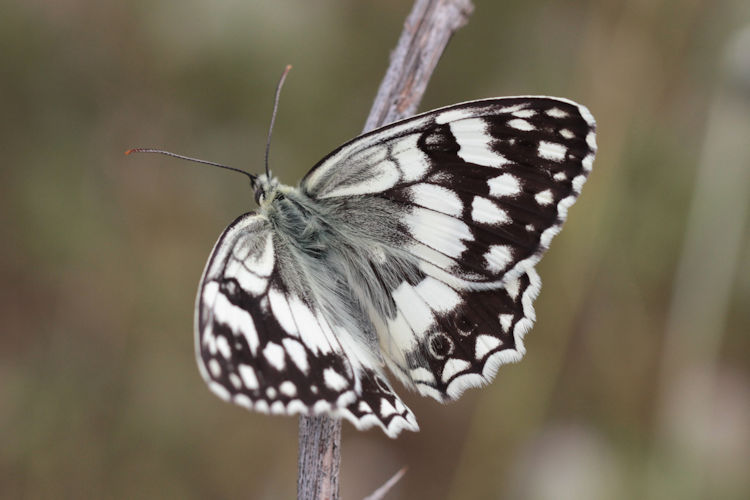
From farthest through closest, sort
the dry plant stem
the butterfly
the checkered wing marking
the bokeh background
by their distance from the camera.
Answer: the bokeh background, the dry plant stem, the butterfly, the checkered wing marking

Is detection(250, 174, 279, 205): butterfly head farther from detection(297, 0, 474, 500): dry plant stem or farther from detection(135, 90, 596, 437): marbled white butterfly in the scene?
detection(297, 0, 474, 500): dry plant stem

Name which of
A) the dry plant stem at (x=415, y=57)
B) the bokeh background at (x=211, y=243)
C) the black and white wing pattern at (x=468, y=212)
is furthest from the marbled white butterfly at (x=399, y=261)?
the bokeh background at (x=211, y=243)

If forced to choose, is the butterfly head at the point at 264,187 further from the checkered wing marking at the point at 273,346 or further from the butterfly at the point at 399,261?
the checkered wing marking at the point at 273,346

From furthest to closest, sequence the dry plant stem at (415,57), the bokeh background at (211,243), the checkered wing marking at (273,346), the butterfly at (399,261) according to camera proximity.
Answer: the bokeh background at (211,243)
the dry plant stem at (415,57)
the butterfly at (399,261)
the checkered wing marking at (273,346)

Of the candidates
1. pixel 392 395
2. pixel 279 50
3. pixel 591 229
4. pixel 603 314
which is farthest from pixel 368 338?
pixel 279 50

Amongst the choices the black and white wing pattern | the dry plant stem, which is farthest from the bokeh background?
the dry plant stem

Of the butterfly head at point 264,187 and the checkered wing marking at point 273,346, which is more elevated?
the butterfly head at point 264,187

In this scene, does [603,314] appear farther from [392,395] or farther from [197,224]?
[197,224]

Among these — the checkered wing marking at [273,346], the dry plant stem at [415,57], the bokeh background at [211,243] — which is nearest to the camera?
the checkered wing marking at [273,346]
